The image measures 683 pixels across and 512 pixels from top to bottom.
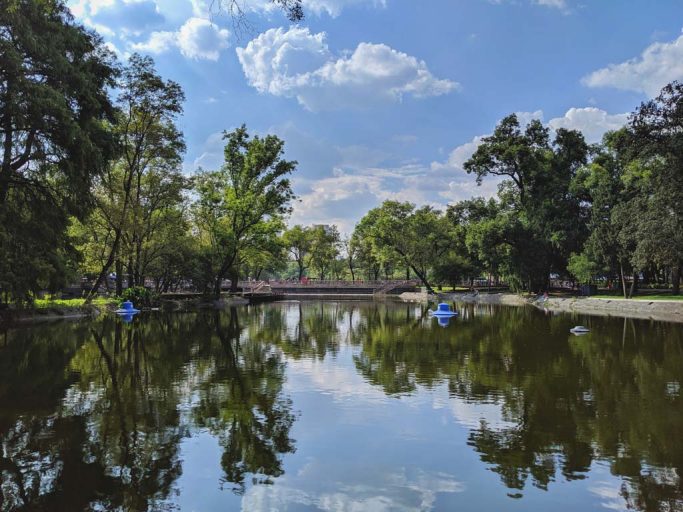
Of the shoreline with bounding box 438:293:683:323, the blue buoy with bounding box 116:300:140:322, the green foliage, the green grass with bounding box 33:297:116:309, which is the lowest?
the shoreline with bounding box 438:293:683:323

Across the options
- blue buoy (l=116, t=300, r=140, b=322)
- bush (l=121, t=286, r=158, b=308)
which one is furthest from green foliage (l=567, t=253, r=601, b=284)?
blue buoy (l=116, t=300, r=140, b=322)

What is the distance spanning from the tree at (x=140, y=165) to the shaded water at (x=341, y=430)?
67.2ft

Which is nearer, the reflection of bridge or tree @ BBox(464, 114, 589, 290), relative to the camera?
tree @ BBox(464, 114, 589, 290)

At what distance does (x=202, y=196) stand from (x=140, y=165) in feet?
33.2

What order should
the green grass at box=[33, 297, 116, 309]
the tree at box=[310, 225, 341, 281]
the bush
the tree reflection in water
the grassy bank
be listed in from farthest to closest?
the tree at box=[310, 225, 341, 281]
the bush
the green grass at box=[33, 297, 116, 309]
the grassy bank
the tree reflection in water

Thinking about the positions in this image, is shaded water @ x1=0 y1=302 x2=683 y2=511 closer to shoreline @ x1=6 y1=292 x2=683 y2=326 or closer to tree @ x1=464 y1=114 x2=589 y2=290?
shoreline @ x1=6 y1=292 x2=683 y2=326

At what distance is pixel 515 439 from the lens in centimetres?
783

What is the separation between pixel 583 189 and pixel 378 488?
4697 cm

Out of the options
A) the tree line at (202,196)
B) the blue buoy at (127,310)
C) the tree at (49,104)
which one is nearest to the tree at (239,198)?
the tree line at (202,196)

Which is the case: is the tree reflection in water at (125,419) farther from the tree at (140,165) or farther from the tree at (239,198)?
the tree at (239,198)

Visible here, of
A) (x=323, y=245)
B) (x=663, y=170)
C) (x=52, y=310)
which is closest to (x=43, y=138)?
(x=52, y=310)

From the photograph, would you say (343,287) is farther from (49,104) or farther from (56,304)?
(49,104)

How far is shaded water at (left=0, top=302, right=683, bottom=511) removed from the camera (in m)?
5.99

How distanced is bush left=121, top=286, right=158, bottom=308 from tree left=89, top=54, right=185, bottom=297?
79.2 inches
